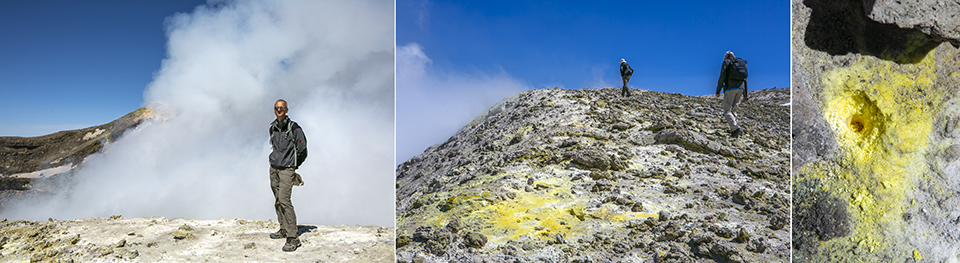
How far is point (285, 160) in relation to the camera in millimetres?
3178

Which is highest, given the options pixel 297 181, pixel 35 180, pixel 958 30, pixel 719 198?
pixel 958 30

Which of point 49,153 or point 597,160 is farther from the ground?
point 49,153

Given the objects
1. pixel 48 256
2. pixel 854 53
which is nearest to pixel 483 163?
pixel 854 53

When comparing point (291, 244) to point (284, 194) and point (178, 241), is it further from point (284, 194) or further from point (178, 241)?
point (178, 241)

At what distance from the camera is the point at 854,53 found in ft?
10.3

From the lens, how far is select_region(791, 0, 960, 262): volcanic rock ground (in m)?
3.05

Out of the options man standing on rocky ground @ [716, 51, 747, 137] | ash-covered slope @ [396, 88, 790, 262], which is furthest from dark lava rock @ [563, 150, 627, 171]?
man standing on rocky ground @ [716, 51, 747, 137]

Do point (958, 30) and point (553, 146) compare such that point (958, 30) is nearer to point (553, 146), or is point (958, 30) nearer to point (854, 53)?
point (854, 53)

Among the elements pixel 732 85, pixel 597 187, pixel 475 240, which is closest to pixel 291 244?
pixel 475 240

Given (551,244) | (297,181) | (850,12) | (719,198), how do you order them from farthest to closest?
(297,181)
(850,12)
(719,198)
(551,244)

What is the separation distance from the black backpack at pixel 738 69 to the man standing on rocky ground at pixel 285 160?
3185mm

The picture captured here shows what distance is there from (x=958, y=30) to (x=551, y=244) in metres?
3.46

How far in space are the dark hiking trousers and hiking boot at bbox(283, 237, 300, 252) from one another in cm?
4

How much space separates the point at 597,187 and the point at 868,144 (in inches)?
81.5
